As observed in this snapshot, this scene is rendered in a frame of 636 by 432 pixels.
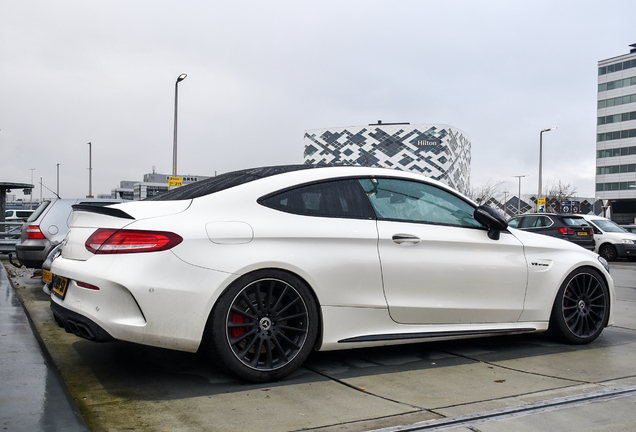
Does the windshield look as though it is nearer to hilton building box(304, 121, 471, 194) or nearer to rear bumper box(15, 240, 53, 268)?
rear bumper box(15, 240, 53, 268)

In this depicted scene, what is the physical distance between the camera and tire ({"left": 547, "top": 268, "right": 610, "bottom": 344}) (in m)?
5.02

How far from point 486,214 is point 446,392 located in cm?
155

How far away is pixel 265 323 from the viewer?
12.2 feet

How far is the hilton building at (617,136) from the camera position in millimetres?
82812

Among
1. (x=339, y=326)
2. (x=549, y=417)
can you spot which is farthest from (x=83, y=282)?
(x=549, y=417)

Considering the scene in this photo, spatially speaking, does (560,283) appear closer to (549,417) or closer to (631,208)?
(549,417)

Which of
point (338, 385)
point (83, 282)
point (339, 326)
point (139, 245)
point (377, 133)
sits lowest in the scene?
point (338, 385)

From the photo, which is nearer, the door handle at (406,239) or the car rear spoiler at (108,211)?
the car rear spoiler at (108,211)

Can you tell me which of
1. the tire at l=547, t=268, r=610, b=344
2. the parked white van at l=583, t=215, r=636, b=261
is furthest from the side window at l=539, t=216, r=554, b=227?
the tire at l=547, t=268, r=610, b=344

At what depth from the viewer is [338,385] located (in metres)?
3.80

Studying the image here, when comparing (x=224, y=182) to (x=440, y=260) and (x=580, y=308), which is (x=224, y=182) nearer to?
(x=440, y=260)

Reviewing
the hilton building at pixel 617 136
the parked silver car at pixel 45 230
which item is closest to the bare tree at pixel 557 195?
the hilton building at pixel 617 136

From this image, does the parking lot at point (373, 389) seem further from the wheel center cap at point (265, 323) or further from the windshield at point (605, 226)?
the windshield at point (605, 226)

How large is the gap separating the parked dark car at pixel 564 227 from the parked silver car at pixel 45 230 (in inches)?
501
